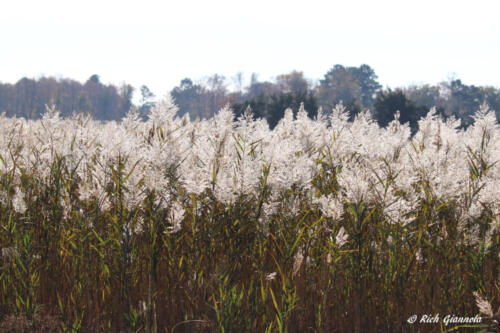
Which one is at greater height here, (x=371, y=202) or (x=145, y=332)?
(x=371, y=202)

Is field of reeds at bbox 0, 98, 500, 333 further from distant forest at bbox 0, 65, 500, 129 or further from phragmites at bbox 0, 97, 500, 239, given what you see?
distant forest at bbox 0, 65, 500, 129

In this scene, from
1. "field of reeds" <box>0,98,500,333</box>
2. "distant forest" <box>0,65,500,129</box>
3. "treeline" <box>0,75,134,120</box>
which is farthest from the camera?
"treeline" <box>0,75,134,120</box>

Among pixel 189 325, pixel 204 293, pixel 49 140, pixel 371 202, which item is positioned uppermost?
pixel 49 140

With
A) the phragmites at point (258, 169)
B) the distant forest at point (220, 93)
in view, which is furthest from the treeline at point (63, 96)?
the phragmites at point (258, 169)

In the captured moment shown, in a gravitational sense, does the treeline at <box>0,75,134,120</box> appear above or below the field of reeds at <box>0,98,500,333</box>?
above

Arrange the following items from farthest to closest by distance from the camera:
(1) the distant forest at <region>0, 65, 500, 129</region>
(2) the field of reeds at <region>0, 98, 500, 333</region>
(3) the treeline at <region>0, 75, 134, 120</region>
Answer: (3) the treeline at <region>0, 75, 134, 120</region> → (1) the distant forest at <region>0, 65, 500, 129</region> → (2) the field of reeds at <region>0, 98, 500, 333</region>

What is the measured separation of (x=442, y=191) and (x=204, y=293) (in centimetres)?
157

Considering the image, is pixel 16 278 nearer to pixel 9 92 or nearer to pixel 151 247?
pixel 151 247

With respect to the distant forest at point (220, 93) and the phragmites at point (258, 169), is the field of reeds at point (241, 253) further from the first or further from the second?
the distant forest at point (220, 93)

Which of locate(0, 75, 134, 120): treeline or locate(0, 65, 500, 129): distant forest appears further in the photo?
locate(0, 75, 134, 120): treeline

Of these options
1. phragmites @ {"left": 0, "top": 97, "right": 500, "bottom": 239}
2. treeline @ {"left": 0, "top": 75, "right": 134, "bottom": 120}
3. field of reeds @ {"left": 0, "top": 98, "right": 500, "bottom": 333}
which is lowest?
field of reeds @ {"left": 0, "top": 98, "right": 500, "bottom": 333}

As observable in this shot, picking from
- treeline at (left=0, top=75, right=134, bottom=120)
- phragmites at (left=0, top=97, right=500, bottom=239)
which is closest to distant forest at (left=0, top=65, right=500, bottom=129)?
treeline at (left=0, top=75, right=134, bottom=120)

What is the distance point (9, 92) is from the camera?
110 metres

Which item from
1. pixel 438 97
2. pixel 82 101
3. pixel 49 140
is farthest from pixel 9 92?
pixel 49 140
